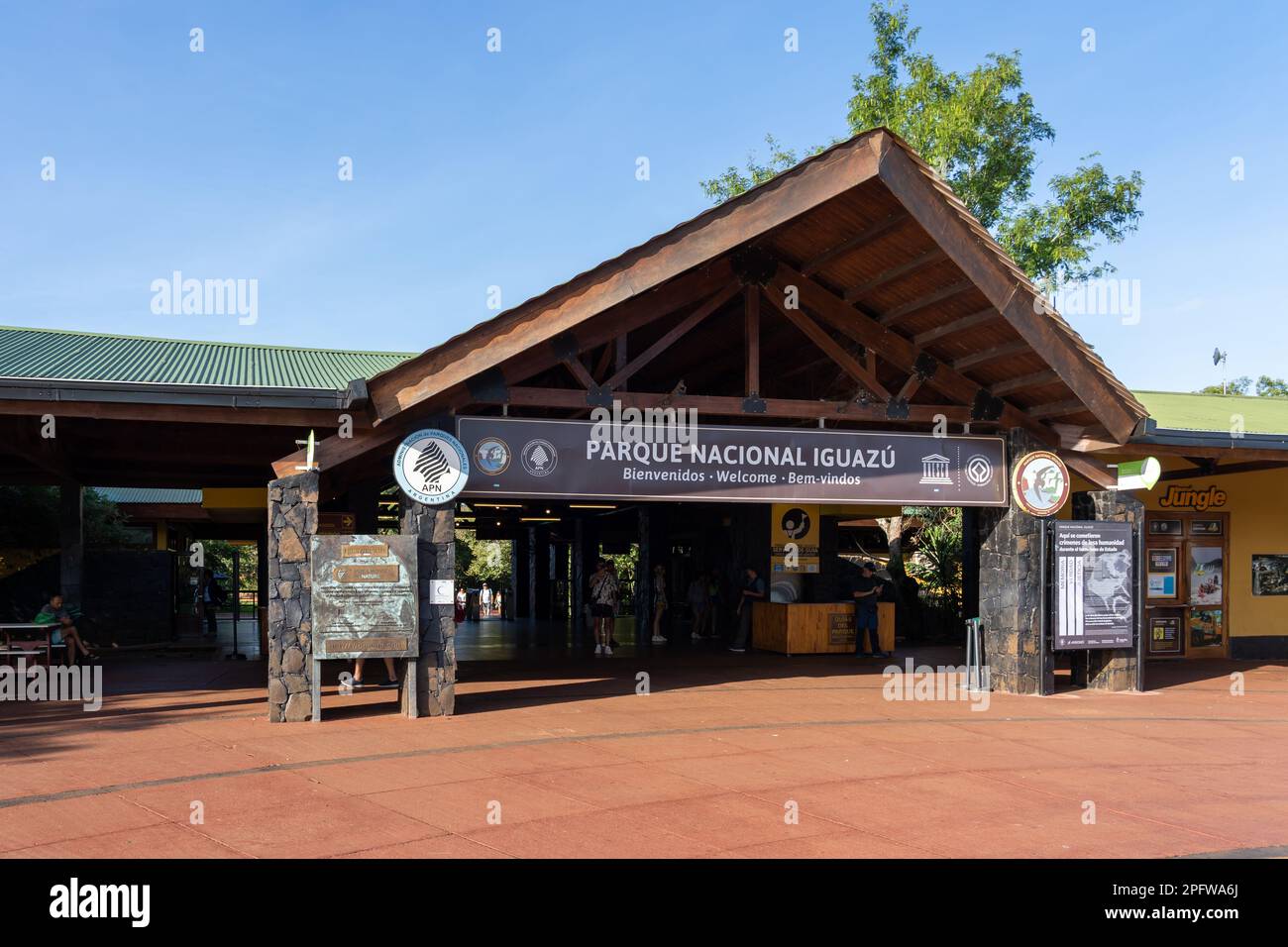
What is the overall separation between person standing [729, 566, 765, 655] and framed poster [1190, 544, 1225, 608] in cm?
700

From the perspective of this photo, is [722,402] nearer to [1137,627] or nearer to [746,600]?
[1137,627]

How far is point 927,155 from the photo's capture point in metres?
28.9

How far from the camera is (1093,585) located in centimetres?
1337

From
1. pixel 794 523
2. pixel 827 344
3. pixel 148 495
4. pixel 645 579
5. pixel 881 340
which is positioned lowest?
pixel 645 579

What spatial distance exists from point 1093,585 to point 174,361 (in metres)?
12.5

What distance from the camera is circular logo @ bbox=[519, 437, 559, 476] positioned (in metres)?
11.6

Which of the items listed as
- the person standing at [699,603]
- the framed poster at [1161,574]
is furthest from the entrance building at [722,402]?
the person standing at [699,603]

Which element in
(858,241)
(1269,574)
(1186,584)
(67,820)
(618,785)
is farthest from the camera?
(1269,574)

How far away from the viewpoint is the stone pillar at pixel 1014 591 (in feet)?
43.5

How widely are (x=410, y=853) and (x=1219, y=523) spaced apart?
16.2 meters

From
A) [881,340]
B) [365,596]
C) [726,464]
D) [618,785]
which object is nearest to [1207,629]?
[881,340]

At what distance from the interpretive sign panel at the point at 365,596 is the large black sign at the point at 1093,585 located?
7.67 m

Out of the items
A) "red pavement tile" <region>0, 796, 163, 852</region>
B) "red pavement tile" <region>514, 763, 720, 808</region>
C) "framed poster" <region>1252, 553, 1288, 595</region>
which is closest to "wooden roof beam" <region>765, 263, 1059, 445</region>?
"red pavement tile" <region>514, 763, 720, 808</region>

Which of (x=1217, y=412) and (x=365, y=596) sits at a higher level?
(x=1217, y=412)
